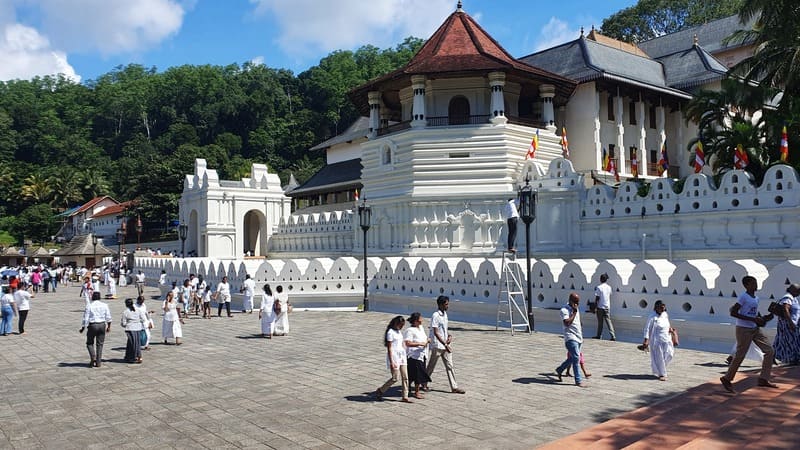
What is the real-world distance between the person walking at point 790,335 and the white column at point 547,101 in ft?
73.3

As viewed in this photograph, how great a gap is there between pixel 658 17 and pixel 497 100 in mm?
46339

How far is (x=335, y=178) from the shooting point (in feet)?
164

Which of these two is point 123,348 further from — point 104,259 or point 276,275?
point 104,259

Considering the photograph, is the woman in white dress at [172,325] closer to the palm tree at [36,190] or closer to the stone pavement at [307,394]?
the stone pavement at [307,394]

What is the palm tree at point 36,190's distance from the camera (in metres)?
80.2

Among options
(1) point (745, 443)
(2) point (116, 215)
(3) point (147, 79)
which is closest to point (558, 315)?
(1) point (745, 443)

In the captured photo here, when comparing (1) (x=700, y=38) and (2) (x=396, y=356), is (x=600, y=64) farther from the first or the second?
(2) (x=396, y=356)

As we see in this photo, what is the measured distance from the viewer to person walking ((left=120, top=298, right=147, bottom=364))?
12.4 metres

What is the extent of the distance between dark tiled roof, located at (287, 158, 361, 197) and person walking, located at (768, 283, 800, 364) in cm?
3694

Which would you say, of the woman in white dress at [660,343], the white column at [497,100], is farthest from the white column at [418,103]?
the woman in white dress at [660,343]

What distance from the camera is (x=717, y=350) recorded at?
1211cm

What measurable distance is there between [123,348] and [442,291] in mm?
8724

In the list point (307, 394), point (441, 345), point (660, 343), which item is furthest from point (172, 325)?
point (660, 343)

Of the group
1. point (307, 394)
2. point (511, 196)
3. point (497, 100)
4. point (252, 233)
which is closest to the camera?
point (307, 394)
